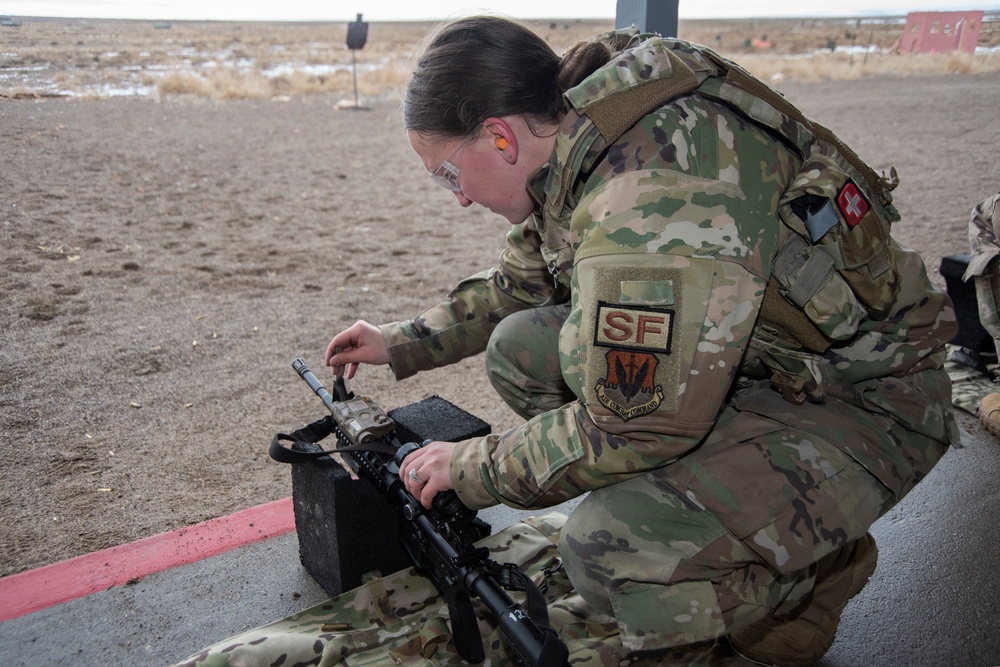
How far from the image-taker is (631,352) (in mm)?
1371

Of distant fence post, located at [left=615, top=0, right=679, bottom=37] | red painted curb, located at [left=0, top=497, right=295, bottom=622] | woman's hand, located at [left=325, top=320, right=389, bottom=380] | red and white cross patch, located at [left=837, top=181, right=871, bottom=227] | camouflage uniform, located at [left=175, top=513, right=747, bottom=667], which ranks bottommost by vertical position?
red painted curb, located at [left=0, top=497, right=295, bottom=622]

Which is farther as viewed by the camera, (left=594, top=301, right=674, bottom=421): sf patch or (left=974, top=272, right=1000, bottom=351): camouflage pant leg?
(left=974, top=272, right=1000, bottom=351): camouflage pant leg

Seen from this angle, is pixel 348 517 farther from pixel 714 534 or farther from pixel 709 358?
pixel 709 358

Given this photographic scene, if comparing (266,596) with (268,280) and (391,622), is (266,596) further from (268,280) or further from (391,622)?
(268,280)

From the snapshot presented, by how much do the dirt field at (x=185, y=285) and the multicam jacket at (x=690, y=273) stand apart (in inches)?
60.4

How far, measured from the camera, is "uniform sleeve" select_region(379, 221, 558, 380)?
227 cm

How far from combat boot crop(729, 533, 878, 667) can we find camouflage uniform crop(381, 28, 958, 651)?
0.07 m

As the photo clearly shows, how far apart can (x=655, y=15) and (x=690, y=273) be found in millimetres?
1875

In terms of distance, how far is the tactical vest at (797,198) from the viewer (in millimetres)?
1462

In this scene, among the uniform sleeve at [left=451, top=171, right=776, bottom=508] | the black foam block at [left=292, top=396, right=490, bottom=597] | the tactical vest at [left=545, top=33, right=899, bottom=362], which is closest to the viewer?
the uniform sleeve at [left=451, top=171, right=776, bottom=508]

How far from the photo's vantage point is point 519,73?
1.53 meters

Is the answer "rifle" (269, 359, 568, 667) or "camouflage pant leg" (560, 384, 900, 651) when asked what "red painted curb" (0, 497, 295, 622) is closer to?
"rifle" (269, 359, 568, 667)

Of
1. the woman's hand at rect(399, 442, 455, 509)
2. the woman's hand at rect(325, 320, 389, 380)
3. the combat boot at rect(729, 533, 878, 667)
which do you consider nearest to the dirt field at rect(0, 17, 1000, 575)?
the woman's hand at rect(325, 320, 389, 380)

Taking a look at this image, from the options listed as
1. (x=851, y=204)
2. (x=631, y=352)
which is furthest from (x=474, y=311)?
(x=851, y=204)
